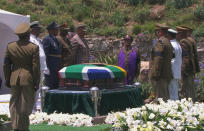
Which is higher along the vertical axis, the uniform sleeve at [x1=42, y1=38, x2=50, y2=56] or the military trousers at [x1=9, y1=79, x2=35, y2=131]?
the uniform sleeve at [x1=42, y1=38, x2=50, y2=56]

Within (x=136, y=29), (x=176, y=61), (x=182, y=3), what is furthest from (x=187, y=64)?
(x=182, y=3)

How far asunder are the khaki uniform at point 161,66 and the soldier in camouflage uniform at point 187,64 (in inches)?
46.5

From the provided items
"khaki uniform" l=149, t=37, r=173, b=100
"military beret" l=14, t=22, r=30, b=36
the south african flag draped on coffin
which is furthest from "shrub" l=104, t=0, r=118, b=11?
"military beret" l=14, t=22, r=30, b=36

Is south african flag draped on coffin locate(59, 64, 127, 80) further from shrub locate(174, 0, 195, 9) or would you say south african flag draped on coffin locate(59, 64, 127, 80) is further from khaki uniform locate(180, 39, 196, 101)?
shrub locate(174, 0, 195, 9)

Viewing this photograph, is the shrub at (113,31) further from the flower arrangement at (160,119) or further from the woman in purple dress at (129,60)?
the flower arrangement at (160,119)

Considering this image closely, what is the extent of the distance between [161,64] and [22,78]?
304 cm

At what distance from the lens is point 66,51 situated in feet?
30.9

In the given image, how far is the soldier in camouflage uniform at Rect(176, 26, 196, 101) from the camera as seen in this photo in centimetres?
993

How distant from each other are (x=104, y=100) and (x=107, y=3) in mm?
21125

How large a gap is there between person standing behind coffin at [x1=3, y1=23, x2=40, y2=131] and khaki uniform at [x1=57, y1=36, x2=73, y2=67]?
2573mm

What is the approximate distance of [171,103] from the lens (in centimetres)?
541

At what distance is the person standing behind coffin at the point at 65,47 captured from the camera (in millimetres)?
9398

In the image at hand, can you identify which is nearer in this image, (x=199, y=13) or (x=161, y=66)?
(x=161, y=66)

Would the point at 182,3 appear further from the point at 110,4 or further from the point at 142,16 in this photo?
the point at 110,4
